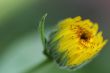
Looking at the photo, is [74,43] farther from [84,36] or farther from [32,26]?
[32,26]

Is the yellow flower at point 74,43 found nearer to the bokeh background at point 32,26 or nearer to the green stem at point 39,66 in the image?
the green stem at point 39,66

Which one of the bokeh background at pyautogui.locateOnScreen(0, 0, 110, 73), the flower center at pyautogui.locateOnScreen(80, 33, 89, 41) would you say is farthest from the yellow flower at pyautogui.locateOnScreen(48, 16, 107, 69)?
the bokeh background at pyautogui.locateOnScreen(0, 0, 110, 73)

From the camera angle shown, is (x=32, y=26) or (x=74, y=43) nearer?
(x=74, y=43)

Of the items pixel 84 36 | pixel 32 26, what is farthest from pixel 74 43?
pixel 32 26

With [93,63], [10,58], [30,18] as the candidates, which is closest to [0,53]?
[10,58]

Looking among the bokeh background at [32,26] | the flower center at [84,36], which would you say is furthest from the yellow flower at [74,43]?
the bokeh background at [32,26]

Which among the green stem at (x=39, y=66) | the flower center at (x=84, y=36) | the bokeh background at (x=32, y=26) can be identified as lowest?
the flower center at (x=84, y=36)

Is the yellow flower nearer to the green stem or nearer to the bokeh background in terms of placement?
the green stem
